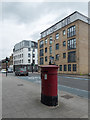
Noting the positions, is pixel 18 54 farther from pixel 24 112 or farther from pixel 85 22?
pixel 24 112

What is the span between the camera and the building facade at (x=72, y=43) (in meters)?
26.2

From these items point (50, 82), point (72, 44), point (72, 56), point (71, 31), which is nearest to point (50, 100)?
point (50, 82)

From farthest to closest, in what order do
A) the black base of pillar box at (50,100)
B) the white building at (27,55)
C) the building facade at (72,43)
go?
the white building at (27,55) < the building facade at (72,43) < the black base of pillar box at (50,100)

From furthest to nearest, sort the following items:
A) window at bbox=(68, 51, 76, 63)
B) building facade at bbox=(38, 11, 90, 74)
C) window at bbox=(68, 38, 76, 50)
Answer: window at bbox=(68, 38, 76, 50)
window at bbox=(68, 51, 76, 63)
building facade at bbox=(38, 11, 90, 74)

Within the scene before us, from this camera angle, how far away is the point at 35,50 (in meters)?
A: 62.2

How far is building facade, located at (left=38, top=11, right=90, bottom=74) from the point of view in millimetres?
26172

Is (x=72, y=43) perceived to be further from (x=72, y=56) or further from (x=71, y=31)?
(x=72, y=56)

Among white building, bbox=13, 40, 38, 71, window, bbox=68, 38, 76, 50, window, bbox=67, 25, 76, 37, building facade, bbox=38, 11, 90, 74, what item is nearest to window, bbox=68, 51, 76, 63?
building facade, bbox=38, 11, 90, 74

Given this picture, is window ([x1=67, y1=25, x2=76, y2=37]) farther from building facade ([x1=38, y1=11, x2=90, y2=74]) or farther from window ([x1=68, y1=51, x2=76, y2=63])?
window ([x1=68, y1=51, x2=76, y2=63])

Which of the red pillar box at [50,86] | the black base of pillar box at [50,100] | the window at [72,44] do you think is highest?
the window at [72,44]

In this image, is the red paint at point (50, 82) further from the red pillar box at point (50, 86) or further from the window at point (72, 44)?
the window at point (72, 44)

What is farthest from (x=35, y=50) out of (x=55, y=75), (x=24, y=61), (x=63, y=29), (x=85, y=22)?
(x=55, y=75)

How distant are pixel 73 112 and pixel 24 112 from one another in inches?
73.2

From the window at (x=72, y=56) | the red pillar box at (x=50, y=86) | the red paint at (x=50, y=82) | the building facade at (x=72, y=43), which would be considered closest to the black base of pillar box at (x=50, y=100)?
the red pillar box at (x=50, y=86)
